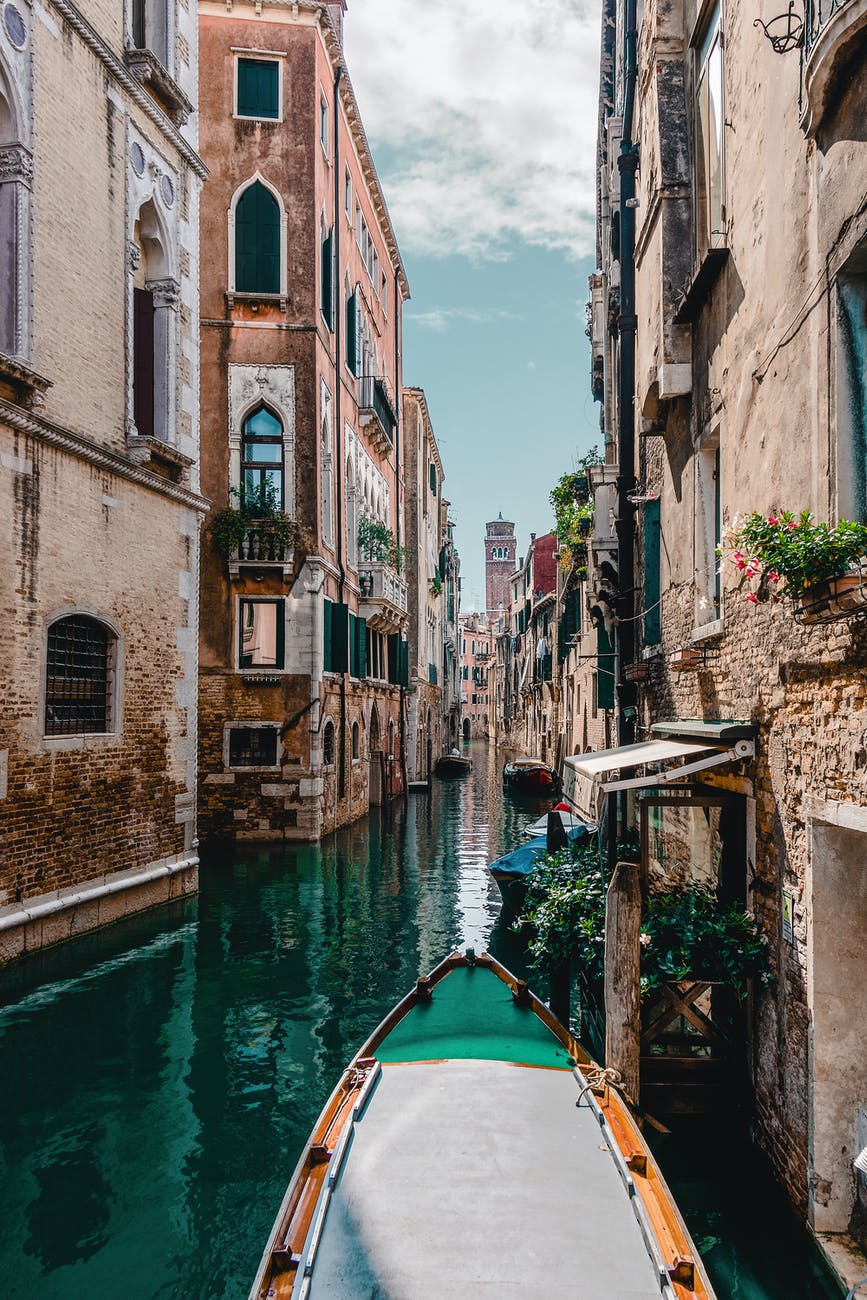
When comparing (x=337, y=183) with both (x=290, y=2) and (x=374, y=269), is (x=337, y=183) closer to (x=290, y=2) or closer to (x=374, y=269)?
(x=290, y=2)

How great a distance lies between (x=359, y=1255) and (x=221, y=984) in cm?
638

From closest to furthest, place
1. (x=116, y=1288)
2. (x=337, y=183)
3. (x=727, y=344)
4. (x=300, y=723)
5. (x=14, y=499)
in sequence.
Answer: (x=116, y=1288), (x=727, y=344), (x=14, y=499), (x=300, y=723), (x=337, y=183)

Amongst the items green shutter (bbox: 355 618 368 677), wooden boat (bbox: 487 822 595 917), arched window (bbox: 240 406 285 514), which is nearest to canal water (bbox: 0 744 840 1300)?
wooden boat (bbox: 487 822 595 917)

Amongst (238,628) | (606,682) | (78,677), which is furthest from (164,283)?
(606,682)

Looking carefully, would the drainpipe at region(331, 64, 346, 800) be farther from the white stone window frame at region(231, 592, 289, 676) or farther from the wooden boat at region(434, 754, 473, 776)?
the wooden boat at region(434, 754, 473, 776)

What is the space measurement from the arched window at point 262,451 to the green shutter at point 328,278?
2604mm

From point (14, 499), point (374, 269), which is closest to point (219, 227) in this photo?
point (374, 269)

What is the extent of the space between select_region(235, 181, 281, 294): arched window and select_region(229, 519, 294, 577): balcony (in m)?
4.40

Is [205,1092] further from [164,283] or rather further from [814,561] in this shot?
[164,283]

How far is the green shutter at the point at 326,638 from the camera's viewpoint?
18.3 m

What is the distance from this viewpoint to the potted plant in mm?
4039

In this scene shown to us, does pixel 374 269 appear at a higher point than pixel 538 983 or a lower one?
higher

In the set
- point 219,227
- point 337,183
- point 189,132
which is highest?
point 337,183

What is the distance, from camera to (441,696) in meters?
46.1
